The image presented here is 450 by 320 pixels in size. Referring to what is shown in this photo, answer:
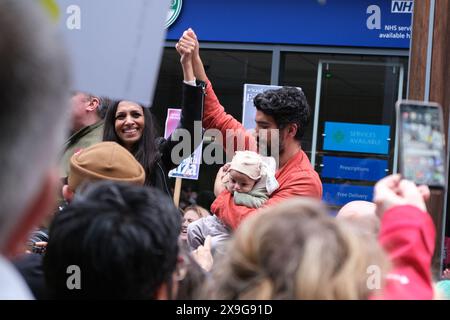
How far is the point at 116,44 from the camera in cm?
236

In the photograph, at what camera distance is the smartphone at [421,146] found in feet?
5.09

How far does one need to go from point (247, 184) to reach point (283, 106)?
42 centimetres

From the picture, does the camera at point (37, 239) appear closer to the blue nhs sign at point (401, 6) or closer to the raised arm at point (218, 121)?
the raised arm at point (218, 121)

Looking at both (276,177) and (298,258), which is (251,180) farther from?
(298,258)

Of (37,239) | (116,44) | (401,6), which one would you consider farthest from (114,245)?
(401,6)

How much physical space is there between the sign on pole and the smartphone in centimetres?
91

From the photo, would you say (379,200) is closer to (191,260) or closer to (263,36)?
(191,260)

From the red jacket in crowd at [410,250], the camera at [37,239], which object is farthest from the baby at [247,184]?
the red jacket in crowd at [410,250]

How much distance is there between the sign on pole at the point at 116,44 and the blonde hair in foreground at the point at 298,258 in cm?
88

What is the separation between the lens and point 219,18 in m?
7.36

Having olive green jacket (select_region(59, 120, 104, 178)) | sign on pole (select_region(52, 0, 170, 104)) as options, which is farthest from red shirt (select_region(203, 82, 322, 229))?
sign on pole (select_region(52, 0, 170, 104))
